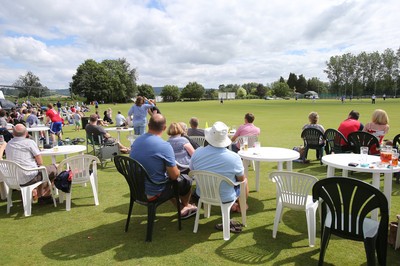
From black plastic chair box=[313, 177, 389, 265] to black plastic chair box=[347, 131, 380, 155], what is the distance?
12.0 ft

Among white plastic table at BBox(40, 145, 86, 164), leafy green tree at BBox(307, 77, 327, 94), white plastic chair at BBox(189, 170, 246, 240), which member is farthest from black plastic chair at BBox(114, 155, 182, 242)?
leafy green tree at BBox(307, 77, 327, 94)

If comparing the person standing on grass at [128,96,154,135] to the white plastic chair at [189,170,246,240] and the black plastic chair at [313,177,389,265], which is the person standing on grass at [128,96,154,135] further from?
the black plastic chair at [313,177,389,265]

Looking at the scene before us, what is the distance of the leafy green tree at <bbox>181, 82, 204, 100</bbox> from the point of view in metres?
115

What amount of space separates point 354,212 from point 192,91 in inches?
4496

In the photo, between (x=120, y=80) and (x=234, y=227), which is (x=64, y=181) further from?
(x=120, y=80)

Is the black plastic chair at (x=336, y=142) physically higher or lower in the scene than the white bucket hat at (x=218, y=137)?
lower

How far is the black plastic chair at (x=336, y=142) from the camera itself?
6646mm

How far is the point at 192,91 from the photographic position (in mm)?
115375

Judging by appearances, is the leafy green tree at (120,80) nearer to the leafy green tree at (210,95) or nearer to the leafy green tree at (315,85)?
the leafy green tree at (210,95)

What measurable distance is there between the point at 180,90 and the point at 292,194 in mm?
119201

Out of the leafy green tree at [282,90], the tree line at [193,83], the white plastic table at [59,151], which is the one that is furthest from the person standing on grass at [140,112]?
the leafy green tree at [282,90]

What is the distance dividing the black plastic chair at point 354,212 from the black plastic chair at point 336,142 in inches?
162

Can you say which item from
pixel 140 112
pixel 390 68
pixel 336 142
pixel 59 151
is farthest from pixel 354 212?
pixel 390 68

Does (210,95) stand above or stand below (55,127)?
above
